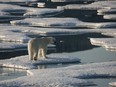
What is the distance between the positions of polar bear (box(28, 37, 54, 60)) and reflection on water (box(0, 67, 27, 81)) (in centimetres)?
94

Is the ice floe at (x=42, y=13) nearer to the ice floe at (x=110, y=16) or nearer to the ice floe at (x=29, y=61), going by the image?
the ice floe at (x=110, y=16)

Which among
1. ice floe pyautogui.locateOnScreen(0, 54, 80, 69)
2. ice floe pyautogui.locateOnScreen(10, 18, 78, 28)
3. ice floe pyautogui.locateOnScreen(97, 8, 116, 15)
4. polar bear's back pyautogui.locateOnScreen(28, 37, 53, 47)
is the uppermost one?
polar bear's back pyautogui.locateOnScreen(28, 37, 53, 47)

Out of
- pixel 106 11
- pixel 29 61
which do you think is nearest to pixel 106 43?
pixel 29 61

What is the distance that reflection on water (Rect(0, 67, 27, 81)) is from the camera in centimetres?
1134

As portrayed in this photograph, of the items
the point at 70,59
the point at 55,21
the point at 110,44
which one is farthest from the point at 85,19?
the point at 70,59

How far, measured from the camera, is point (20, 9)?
29578mm

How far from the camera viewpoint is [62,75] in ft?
35.8

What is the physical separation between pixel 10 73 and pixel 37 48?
164 cm

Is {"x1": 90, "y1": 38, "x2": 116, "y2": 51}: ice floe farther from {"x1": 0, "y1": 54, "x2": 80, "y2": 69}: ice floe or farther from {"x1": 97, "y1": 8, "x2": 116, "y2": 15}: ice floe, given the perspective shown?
{"x1": 97, "y1": 8, "x2": 116, "y2": 15}: ice floe

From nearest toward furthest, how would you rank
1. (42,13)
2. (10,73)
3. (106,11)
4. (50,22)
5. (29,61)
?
(10,73) < (29,61) < (50,22) < (42,13) < (106,11)

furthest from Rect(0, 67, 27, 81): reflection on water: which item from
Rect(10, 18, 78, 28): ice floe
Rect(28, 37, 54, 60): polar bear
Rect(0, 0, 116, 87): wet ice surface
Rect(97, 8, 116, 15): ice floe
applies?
Rect(97, 8, 116, 15): ice floe

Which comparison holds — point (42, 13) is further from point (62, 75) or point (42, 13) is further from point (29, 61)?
point (62, 75)

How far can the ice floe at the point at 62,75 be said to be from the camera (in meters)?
10.1

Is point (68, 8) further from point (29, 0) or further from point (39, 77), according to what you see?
point (39, 77)
